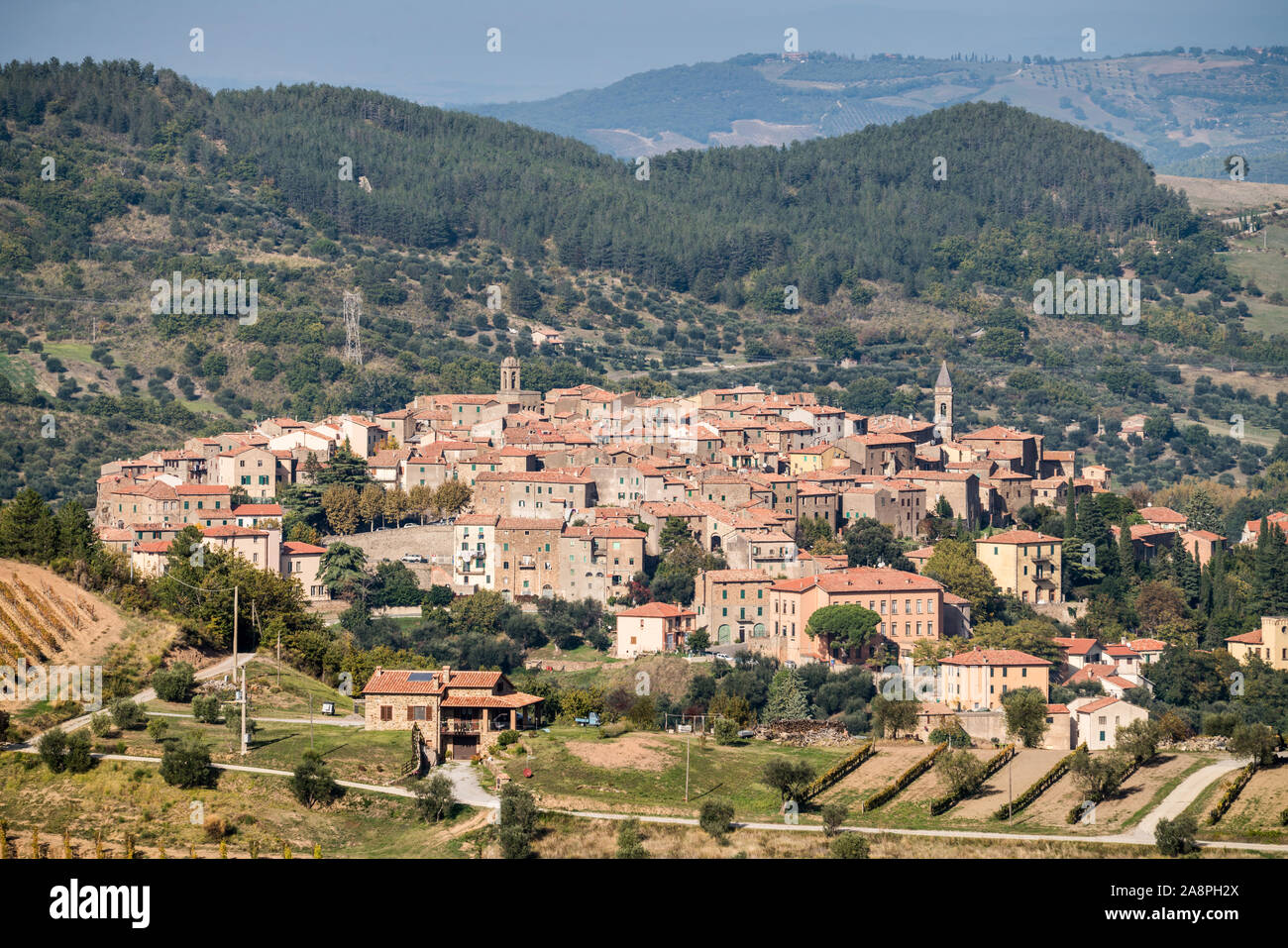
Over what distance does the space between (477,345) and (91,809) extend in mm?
120842

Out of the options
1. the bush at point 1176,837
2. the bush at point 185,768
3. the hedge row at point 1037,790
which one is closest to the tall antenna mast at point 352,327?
the hedge row at point 1037,790

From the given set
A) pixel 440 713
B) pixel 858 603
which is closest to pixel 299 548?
pixel 858 603

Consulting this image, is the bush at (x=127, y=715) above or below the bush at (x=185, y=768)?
above

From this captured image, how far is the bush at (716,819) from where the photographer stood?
145 feet

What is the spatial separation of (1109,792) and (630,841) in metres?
13.5

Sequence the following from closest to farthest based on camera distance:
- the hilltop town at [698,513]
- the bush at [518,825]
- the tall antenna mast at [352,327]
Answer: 1. the bush at [518,825]
2. the hilltop town at [698,513]
3. the tall antenna mast at [352,327]

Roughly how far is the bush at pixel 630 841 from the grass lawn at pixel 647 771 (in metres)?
1.51

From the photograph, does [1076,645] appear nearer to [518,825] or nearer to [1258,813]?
[1258,813]

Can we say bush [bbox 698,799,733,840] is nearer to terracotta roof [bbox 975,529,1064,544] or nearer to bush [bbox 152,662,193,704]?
bush [bbox 152,662,193,704]

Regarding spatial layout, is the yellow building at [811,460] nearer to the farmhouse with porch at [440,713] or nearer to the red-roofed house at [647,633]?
the red-roofed house at [647,633]

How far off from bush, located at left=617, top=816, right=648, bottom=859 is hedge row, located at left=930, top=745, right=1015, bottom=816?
7.98 meters
